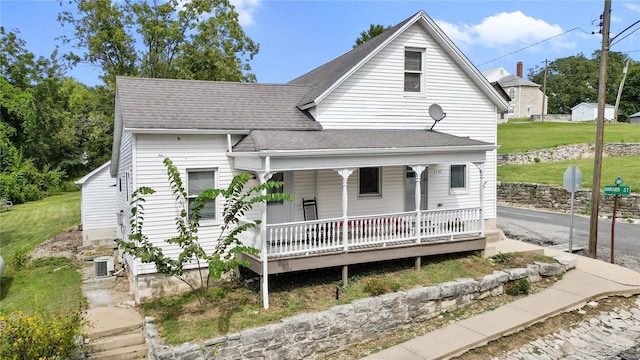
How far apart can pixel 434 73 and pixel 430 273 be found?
6.65 m

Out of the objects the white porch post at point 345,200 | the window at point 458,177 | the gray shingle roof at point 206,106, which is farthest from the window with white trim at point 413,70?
the white porch post at point 345,200

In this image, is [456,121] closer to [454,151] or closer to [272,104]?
[454,151]

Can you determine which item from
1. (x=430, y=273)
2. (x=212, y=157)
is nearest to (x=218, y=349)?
(x=212, y=157)

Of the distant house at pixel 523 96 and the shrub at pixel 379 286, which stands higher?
the distant house at pixel 523 96

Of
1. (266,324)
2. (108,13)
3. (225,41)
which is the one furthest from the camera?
(225,41)

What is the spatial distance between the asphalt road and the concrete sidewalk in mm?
1979

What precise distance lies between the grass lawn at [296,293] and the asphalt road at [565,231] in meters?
4.17

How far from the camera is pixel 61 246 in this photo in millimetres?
16734

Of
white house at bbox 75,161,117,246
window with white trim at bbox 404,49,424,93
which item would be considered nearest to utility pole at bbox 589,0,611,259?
window with white trim at bbox 404,49,424,93

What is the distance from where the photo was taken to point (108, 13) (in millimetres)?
26516

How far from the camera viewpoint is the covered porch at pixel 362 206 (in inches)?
387

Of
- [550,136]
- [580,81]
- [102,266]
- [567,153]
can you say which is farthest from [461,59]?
[580,81]

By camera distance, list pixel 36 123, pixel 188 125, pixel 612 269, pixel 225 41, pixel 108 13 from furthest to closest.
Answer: pixel 36 123 → pixel 225 41 → pixel 108 13 → pixel 612 269 → pixel 188 125

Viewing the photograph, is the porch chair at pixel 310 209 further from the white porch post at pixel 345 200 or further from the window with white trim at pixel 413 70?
the window with white trim at pixel 413 70
